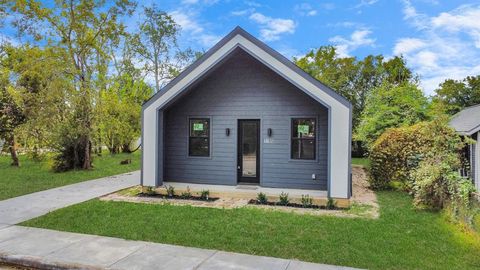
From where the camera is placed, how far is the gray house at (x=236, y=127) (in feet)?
28.2

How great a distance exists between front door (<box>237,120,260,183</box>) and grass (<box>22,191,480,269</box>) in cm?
253

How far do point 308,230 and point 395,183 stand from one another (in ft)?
18.6

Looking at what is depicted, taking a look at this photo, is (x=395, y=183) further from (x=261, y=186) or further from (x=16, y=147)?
(x=16, y=147)

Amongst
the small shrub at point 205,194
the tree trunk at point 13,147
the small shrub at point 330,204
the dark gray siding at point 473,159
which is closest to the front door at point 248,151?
the small shrub at point 205,194

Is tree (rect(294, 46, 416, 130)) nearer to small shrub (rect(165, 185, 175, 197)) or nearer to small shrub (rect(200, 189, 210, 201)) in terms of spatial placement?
small shrub (rect(200, 189, 210, 201))

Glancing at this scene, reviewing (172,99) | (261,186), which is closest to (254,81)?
(172,99)

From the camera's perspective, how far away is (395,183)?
990 cm

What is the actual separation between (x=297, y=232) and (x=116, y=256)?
286 cm

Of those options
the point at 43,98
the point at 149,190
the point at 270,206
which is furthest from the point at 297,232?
the point at 43,98

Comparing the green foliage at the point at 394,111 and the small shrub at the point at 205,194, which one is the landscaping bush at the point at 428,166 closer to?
the green foliage at the point at 394,111

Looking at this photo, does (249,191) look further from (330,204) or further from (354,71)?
(354,71)

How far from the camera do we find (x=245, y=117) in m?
9.26

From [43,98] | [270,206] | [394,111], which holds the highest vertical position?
[43,98]

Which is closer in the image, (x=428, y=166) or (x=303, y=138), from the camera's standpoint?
(x=428, y=166)
